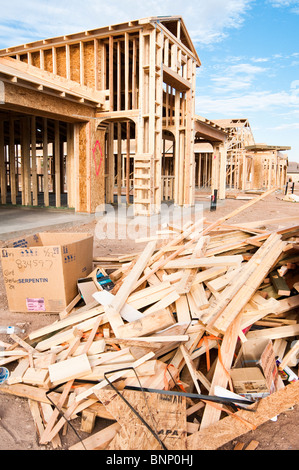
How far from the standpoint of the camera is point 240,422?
265 centimetres

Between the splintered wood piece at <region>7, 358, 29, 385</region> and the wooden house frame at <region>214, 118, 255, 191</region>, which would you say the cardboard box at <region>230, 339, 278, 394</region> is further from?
the wooden house frame at <region>214, 118, 255, 191</region>

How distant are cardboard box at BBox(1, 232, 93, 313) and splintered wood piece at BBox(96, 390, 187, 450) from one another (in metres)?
2.14

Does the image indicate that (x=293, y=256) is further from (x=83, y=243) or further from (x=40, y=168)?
(x=40, y=168)

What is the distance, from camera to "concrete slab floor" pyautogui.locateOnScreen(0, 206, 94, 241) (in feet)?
30.9

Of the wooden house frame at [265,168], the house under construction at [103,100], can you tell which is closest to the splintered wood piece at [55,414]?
the house under construction at [103,100]

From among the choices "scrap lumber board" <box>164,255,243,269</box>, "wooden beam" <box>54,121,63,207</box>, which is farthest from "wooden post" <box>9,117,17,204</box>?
"scrap lumber board" <box>164,255,243,269</box>

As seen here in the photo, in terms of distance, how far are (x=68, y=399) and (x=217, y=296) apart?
6.27 ft

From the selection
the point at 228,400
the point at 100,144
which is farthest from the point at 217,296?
the point at 100,144

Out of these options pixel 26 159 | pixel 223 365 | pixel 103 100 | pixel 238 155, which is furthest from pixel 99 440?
pixel 238 155

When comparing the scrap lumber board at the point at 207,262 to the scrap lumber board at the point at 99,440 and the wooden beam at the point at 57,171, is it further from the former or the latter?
the wooden beam at the point at 57,171

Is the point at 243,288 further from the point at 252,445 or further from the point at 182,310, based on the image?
the point at 252,445

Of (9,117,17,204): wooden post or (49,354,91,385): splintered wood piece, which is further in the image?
(9,117,17,204): wooden post

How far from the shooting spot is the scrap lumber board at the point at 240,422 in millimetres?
2533

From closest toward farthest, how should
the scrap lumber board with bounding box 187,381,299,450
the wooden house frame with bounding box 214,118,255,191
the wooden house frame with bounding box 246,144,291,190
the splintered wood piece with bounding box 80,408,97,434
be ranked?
1. the scrap lumber board with bounding box 187,381,299,450
2. the splintered wood piece with bounding box 80,408,97,434
3. the wooden house frame with bounding box 214,118,255,191
4. the wooden house frame with bounding box 246,144,291,190
